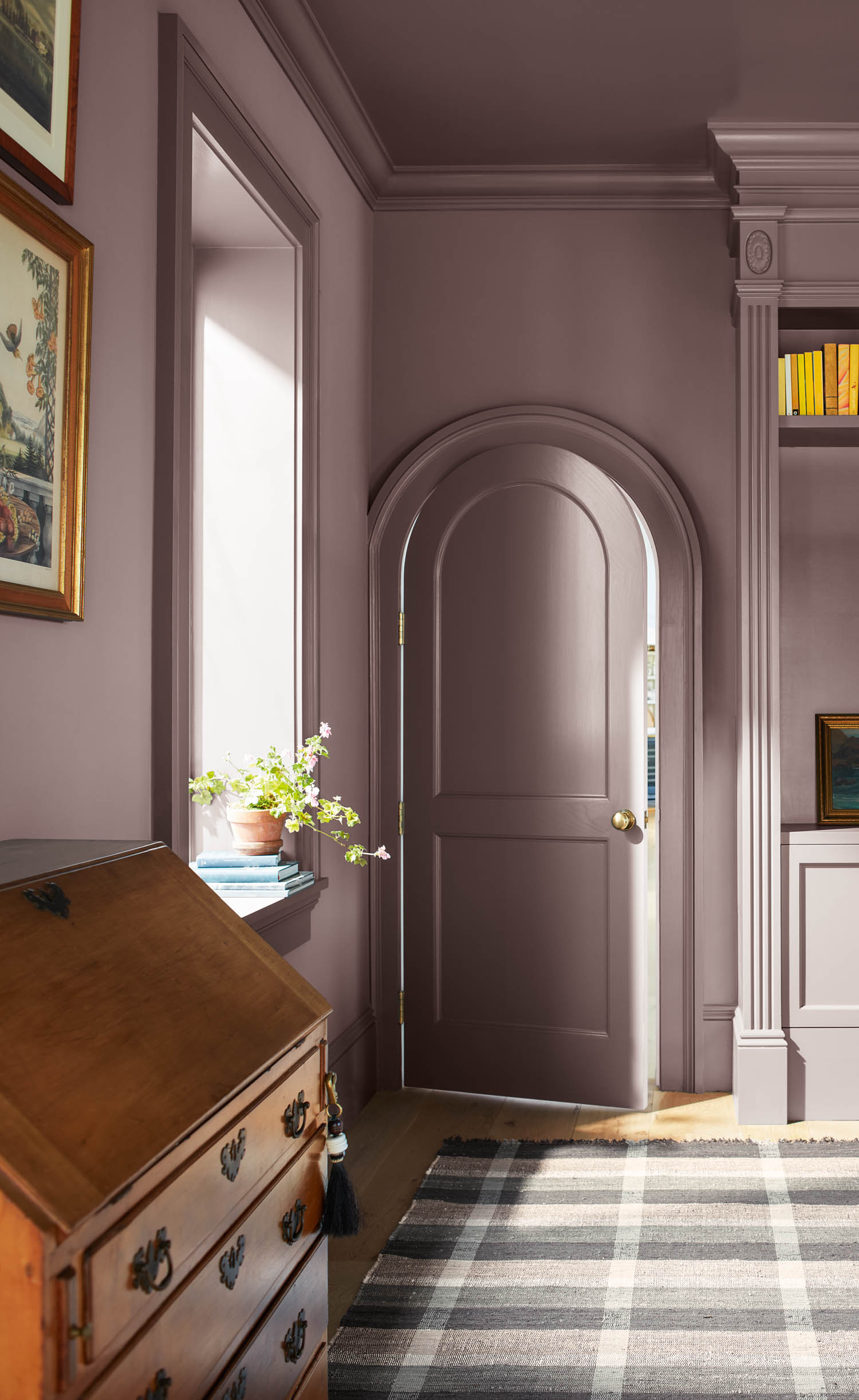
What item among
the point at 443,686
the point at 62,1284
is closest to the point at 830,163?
the point at 443,686

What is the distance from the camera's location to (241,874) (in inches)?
102

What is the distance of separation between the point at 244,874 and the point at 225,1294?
4.63 ft

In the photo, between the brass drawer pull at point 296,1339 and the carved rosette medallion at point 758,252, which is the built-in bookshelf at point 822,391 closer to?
the carved rosette medallion at point 758,252

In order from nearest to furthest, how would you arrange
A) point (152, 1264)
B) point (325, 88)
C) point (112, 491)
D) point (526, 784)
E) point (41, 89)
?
point (152, 1264)
point (41, 89)
point (112, 491)
point (325, 88)
point (526, 784)

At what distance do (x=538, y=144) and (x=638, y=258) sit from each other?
509 mm

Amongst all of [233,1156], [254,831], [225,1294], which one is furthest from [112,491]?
[225,1294]

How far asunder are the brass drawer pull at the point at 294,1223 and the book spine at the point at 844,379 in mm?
Result: 2996

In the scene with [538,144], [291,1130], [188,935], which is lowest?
[291,1130]

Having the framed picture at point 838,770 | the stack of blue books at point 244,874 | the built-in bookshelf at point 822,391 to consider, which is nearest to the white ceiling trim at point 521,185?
the built-in bookshelf at point 822,391

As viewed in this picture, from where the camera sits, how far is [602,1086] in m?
3.56

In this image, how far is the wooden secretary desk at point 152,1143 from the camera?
888mm

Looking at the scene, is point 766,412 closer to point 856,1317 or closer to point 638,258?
point 638,258

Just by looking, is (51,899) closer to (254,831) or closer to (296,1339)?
(296,1339)

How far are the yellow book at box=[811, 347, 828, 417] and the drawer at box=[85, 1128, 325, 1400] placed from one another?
2.86 metres
